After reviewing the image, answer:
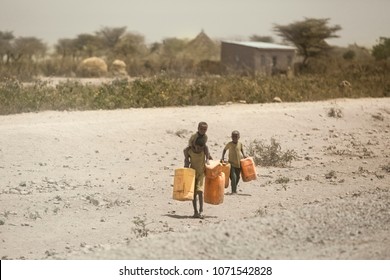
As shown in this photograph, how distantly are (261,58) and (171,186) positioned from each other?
17.8 m

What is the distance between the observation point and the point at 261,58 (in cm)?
2703

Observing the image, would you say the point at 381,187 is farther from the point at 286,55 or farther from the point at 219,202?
the point at 286,55

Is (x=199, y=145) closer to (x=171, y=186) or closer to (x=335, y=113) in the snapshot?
(x=171, y=186)

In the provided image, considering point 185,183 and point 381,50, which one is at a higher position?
point 381,50

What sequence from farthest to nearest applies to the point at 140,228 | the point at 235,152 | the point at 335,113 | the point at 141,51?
the point at 141,51 → the point at 335,113 → the point at 235,152 → the point at 140,228

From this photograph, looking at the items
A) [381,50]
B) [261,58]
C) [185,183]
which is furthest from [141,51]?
[185,183]

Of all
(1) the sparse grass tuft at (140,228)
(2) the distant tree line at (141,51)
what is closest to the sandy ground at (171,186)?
(1) the sparse grass tuft at (140,228)

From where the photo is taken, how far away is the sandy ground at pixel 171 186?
626cm

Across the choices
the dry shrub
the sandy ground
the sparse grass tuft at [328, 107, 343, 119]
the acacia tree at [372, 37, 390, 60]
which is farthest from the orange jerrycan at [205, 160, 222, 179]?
the acacia tree at [372, 37, 390, 60]

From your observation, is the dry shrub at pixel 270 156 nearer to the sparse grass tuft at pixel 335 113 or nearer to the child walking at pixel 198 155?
the child walking at pixel 198 155

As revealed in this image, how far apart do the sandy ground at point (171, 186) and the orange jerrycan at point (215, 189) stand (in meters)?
0.23

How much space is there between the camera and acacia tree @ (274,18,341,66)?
29.4 meters

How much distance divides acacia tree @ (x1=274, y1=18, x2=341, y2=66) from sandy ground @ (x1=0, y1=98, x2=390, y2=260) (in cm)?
1314

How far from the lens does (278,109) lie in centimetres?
1608
